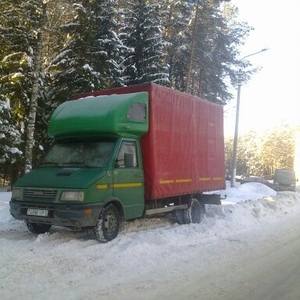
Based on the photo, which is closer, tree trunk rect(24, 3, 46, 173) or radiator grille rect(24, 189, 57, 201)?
radiator grille rect(24, 189, 57, 201)

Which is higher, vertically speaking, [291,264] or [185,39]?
[185,39]

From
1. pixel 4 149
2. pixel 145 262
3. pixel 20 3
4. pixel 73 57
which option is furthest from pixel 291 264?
pixel 73 57

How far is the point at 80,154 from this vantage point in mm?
7930

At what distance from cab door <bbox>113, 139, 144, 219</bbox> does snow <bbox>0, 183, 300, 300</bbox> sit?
581 millimetres

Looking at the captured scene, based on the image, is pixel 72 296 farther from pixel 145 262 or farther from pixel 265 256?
pixel 265 256

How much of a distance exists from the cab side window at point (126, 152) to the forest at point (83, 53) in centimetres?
683

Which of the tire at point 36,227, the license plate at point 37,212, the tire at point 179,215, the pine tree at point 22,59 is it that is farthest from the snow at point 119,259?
the pine tree at point 22,59

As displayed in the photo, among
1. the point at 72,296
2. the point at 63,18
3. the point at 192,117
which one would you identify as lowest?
the point at 72,296

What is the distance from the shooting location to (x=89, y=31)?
1755cm

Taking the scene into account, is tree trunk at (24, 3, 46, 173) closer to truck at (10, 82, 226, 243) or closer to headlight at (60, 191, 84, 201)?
truck at (10, 82, 226, 243)

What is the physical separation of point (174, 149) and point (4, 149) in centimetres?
860

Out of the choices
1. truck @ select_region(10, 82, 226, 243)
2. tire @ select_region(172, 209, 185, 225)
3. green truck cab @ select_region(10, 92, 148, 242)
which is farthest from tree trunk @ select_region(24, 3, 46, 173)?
tire @ select_region(172, 209, 185, 225)

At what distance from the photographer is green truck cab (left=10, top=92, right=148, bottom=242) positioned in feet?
23.2

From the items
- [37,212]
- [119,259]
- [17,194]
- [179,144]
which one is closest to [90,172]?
[37,212]
